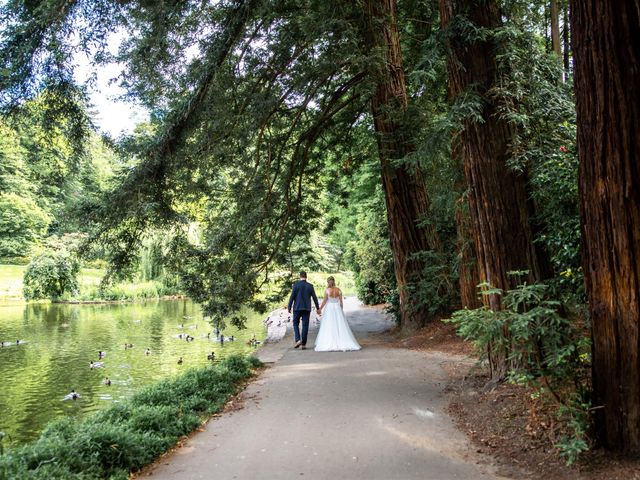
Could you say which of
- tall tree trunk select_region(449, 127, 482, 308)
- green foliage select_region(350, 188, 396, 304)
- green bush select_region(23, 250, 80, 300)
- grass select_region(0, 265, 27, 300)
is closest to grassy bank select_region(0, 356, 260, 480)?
tall tree trunk select_region(449, 127, 482, 308)

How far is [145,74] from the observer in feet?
30.7

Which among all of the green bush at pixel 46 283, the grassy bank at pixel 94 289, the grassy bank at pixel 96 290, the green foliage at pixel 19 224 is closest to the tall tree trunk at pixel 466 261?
the grassy bank at pixel 94 289

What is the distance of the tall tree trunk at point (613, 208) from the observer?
12.4 ft

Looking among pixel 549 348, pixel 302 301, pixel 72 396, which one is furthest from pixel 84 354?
pixel 549 348

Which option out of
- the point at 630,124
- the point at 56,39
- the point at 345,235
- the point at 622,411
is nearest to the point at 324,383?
the point at 622,411

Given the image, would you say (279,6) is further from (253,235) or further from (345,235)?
(345,235)

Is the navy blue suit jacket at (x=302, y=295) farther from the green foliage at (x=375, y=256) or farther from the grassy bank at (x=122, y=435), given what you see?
the grassy bank at (x=122, y=435)

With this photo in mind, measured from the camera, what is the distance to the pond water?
32.8 ft

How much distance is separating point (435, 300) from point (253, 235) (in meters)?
4.51

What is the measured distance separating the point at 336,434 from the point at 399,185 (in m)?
7.98

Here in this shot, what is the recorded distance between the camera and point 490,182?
20.1 ft

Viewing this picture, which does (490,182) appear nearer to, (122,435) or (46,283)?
(122,435)

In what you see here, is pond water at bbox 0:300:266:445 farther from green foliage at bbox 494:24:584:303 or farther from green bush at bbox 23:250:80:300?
green foliage at bbox 494:24:584:303

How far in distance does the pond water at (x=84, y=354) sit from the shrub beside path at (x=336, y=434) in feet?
6.14
